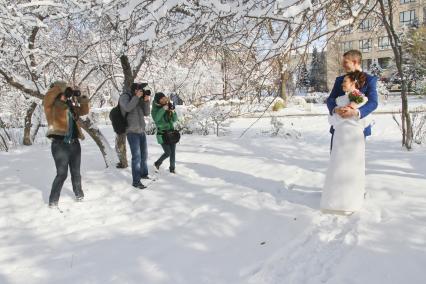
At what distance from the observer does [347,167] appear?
4.79m

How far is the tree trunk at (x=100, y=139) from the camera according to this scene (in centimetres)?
753

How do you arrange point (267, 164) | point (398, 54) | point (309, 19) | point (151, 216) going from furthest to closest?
point (398, 54) < point (267, 164) < point (151, 216) < point (309, 19)

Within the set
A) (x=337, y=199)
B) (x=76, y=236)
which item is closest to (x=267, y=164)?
(x=337, y=199)

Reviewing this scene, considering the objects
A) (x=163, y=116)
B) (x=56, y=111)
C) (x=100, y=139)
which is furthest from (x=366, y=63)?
(x=56, y=111)

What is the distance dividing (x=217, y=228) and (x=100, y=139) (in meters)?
3.91

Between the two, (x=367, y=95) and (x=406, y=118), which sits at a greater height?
(x=367, y=95)

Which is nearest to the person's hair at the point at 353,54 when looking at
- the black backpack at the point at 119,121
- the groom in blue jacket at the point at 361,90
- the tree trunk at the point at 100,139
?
the groom in blue jacket at the point at 361,90

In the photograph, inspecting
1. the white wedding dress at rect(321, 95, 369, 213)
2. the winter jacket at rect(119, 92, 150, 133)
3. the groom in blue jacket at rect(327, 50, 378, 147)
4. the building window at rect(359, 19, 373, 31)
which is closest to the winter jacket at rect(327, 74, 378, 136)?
the groom in blue jacket at rect(327, 50, 378, 147)

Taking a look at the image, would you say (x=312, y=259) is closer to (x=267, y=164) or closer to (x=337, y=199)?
(x=337, y=199)

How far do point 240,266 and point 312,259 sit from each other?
2.14 feet

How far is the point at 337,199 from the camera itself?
4.75 meters

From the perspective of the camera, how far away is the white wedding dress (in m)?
4.74

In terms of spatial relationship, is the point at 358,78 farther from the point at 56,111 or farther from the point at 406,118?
the point at 406,118

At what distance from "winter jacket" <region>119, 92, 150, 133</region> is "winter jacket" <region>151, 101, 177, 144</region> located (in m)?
0.48
